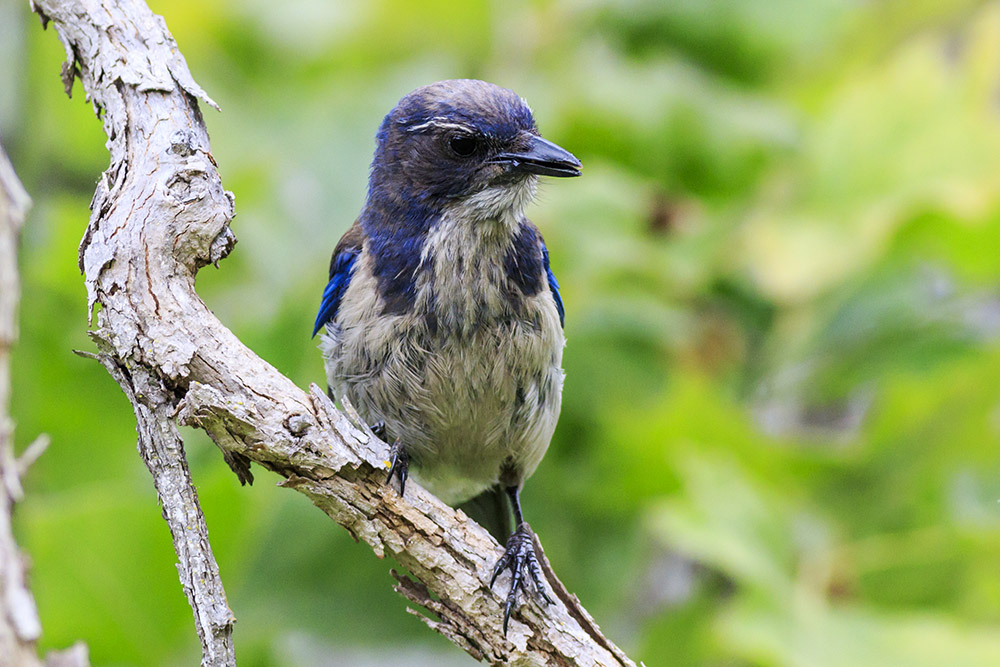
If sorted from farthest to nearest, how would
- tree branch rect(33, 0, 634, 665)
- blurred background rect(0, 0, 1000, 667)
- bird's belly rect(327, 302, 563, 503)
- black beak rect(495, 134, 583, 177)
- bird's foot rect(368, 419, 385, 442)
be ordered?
blurred background rect(0, 0, 1000, 667)
bird's foot rect(368, 419, 385, 442)
bird's belly rect(327, 302, 563, 503)
black beak rect(495, 134, 583, 177)
tree branch rect(33, 0, 634, 665)

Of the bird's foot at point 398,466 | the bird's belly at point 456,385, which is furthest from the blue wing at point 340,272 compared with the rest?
the bird's foot at point 398,466

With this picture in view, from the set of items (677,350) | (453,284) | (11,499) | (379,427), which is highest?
(677,350)

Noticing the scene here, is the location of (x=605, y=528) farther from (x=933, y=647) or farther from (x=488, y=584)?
(x=488, y=584)

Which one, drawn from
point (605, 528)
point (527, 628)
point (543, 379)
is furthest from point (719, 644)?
point (527, 628)

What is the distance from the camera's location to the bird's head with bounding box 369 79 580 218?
3285 mm

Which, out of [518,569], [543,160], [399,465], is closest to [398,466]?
[399,465]

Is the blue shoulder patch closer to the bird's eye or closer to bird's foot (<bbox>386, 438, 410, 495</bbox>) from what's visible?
the bird's eye

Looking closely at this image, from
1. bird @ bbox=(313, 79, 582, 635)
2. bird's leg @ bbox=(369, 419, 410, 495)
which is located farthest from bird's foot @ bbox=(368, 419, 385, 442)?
bird's leg @ bbox=(369, 419, 410, 495)

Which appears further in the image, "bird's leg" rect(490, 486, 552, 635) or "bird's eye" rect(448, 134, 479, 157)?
"bird's eye" rect(448, 134, 479, 157)

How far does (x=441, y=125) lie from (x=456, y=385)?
0.78m

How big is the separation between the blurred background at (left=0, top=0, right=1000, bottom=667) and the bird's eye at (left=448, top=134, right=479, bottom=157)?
163 cm

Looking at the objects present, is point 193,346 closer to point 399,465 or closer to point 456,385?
point 399,465

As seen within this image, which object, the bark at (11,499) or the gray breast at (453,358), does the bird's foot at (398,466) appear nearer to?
the gray breast at (453,358)

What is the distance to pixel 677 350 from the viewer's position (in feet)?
18.6
